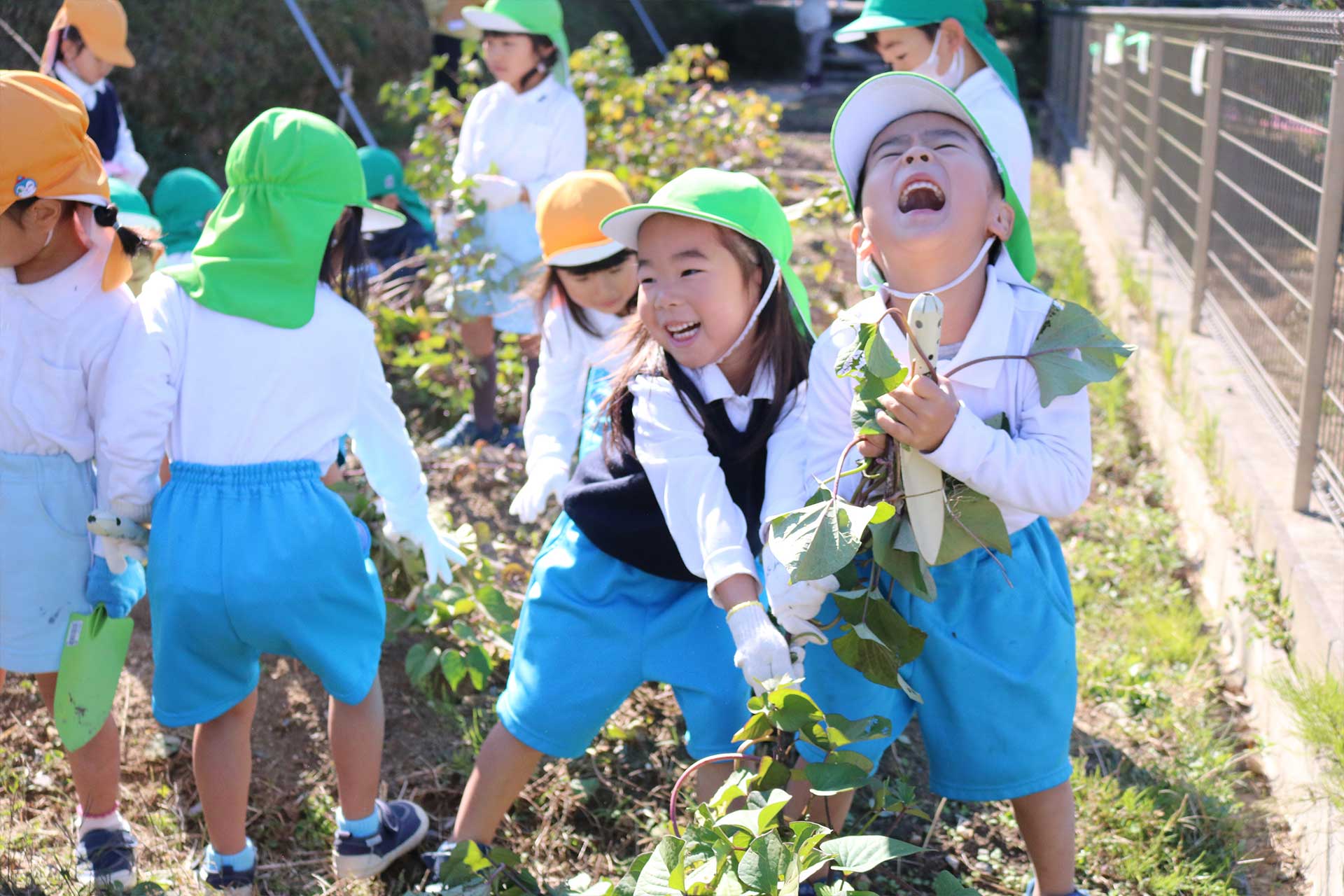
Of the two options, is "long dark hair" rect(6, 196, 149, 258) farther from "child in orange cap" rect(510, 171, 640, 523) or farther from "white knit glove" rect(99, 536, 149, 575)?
"child in orange cap" rect(510, 171, 640, 523)

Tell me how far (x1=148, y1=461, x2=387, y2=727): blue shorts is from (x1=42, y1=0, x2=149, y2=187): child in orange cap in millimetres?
3022

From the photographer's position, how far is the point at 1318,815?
2420 millimetres

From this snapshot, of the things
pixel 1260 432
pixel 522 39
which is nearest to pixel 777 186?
pixel 522 39

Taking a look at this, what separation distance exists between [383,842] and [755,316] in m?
1.28

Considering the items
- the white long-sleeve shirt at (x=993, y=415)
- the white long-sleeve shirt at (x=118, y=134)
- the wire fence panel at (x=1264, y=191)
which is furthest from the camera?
the white long-sleeve shirt at (x=118, y=134)

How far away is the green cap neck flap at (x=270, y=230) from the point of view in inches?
89.9

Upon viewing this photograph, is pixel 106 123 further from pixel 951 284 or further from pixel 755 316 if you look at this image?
pixel 951 284

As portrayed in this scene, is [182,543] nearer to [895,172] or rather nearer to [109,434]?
[109,434]

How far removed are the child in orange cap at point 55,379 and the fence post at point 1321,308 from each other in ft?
9.05

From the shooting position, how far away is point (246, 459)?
2287mm

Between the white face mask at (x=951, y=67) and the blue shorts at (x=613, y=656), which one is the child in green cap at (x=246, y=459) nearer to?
the blue shorts at (x=613, y=656)

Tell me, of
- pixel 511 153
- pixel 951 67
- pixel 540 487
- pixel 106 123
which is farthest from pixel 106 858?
pixel 106 123

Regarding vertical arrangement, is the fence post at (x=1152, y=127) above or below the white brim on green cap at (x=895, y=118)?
below

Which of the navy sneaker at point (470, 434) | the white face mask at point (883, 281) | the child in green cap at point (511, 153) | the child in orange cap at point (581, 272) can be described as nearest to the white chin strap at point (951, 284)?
the white face mask at point (883, 281)
